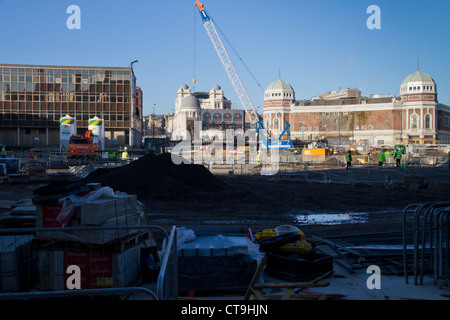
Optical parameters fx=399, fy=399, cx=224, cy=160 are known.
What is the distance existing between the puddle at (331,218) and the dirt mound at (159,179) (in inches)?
233

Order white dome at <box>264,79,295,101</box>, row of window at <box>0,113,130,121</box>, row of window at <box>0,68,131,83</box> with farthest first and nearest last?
white dome at <box>264,79,295,101</box>
row of window at <box>0,68,131,83</box>
row of window at <box>0,113,130,121</box>

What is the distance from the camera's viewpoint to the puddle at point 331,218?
13102mm

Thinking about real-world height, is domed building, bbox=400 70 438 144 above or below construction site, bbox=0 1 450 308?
above

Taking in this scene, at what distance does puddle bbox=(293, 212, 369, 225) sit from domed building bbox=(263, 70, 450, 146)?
2827 inches

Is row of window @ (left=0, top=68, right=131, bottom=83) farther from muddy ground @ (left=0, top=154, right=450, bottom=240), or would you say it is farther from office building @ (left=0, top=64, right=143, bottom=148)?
muddy ground @ (left=0, top=154, right=450, bottom=240)

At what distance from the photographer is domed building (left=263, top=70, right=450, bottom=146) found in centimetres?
8625

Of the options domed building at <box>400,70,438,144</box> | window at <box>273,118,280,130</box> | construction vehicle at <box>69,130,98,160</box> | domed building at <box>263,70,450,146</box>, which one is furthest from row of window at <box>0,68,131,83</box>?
domed building at <box>400,70,438,144</box>

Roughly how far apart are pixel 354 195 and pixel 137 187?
10.3 metres

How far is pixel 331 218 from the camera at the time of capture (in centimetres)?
1386

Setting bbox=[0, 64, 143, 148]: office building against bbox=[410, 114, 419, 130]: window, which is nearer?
bbox=[0, 64, 143, 148]: office building

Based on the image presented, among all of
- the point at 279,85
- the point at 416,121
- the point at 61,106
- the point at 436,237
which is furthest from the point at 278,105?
the point at 436,237

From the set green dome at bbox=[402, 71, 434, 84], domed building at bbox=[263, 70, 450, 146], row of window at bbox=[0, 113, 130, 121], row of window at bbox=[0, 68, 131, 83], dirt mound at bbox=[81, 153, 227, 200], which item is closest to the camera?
dirt mound at bbox=[81, 153, 227, 200]

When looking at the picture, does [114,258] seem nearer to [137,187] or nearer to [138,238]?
[138,238]
